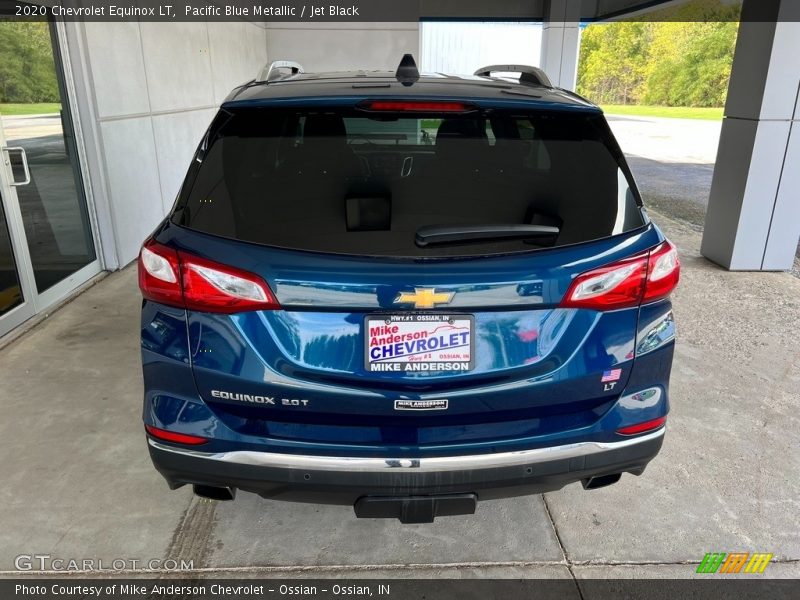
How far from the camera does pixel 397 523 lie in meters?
2.56

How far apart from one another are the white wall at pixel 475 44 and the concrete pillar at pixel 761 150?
9.90 meters

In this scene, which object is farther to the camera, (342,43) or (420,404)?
(342,43)

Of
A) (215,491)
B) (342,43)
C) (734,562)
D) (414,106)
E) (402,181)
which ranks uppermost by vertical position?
(342,43)

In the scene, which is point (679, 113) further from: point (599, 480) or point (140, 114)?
point (599, 480)

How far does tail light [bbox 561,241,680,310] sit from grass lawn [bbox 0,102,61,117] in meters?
4.63

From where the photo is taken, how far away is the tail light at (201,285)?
1.74m

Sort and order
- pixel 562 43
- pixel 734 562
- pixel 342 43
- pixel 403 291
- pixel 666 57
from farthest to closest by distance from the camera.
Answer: pixel 666 57 < pixel 562 43 < pixel 342 43 < pixel 734 562 < pixel 403 291

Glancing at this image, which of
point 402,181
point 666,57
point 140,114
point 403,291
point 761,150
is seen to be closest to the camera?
point 403,291

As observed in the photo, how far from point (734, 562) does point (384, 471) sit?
63.1 inches

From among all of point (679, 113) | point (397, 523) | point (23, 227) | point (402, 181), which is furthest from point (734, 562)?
point (679, 113)

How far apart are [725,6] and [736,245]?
59.0 m

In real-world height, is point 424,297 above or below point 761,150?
above

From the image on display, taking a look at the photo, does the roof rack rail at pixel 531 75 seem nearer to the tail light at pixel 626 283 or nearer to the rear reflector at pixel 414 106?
the rear reflector at pixel 414 106

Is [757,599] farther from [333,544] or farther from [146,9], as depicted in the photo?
[146,9]
